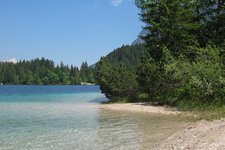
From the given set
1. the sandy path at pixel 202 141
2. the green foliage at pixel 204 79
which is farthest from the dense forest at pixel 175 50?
the sandy path at pixel 202 141

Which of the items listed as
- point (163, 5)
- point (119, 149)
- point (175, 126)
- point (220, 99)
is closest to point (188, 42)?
point (163, 5)

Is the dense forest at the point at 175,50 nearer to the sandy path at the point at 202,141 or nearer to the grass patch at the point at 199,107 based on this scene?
the grass patch at the point at 199,107

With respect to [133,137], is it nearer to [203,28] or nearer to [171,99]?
[171,99]

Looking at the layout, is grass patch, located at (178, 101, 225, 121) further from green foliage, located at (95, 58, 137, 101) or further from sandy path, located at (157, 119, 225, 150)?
green foliage, located at (95, 58, 137, 101)

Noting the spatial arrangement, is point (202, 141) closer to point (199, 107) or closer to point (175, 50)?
point (199, 107)

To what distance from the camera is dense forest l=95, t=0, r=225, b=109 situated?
37.3 m

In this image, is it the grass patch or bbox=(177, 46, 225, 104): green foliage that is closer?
the grass patch

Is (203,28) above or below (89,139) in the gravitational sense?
above

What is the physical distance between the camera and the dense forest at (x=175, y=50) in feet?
122

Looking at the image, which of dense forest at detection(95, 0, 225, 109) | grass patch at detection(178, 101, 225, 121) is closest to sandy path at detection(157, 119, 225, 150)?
grass patch at detection(178, 101, 225, 121)

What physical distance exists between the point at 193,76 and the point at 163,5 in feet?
41.5

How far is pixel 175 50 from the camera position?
4519cm

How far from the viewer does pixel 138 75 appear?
48.9 metres

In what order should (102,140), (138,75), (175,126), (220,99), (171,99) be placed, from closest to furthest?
(102,140) < (175,126) < (220,99) < (171,99) < (138,75)
